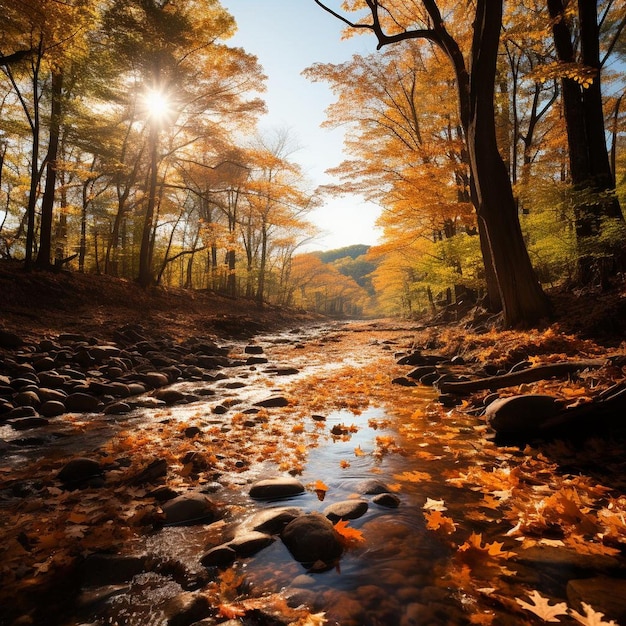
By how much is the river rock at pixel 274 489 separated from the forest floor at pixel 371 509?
0.44ft

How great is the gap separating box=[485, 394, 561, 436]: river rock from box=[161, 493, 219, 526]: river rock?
2.89 m

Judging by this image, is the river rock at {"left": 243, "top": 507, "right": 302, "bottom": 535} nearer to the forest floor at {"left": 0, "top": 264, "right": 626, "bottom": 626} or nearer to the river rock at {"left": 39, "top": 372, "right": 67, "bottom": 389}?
the forest floor at {"left": 0, "top": 264, "right": 626, "bottom": 626}

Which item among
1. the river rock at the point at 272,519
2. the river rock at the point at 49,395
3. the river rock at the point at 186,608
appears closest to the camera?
the river rock at the point at 186,608

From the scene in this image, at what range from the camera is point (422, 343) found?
11859 mm

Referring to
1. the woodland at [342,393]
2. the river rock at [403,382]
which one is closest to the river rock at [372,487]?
the woodland at [342,393]

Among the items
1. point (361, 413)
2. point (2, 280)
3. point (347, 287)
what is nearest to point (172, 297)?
point (2, 280)

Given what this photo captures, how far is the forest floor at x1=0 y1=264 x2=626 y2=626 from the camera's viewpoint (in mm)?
1710

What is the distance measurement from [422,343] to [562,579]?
1036 cm

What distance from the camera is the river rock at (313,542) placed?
82.5 inches

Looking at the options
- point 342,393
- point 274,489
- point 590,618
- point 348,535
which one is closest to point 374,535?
point 348,535

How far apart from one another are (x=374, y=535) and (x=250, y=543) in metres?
0.80

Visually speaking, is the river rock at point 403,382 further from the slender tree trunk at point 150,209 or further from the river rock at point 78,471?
the slender tree trunk at point 150,209

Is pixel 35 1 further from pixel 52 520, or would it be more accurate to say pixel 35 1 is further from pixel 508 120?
pixel 508 120

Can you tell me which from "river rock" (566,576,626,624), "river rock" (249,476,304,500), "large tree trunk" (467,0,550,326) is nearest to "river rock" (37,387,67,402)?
"river rock" (249,476,304,500)
